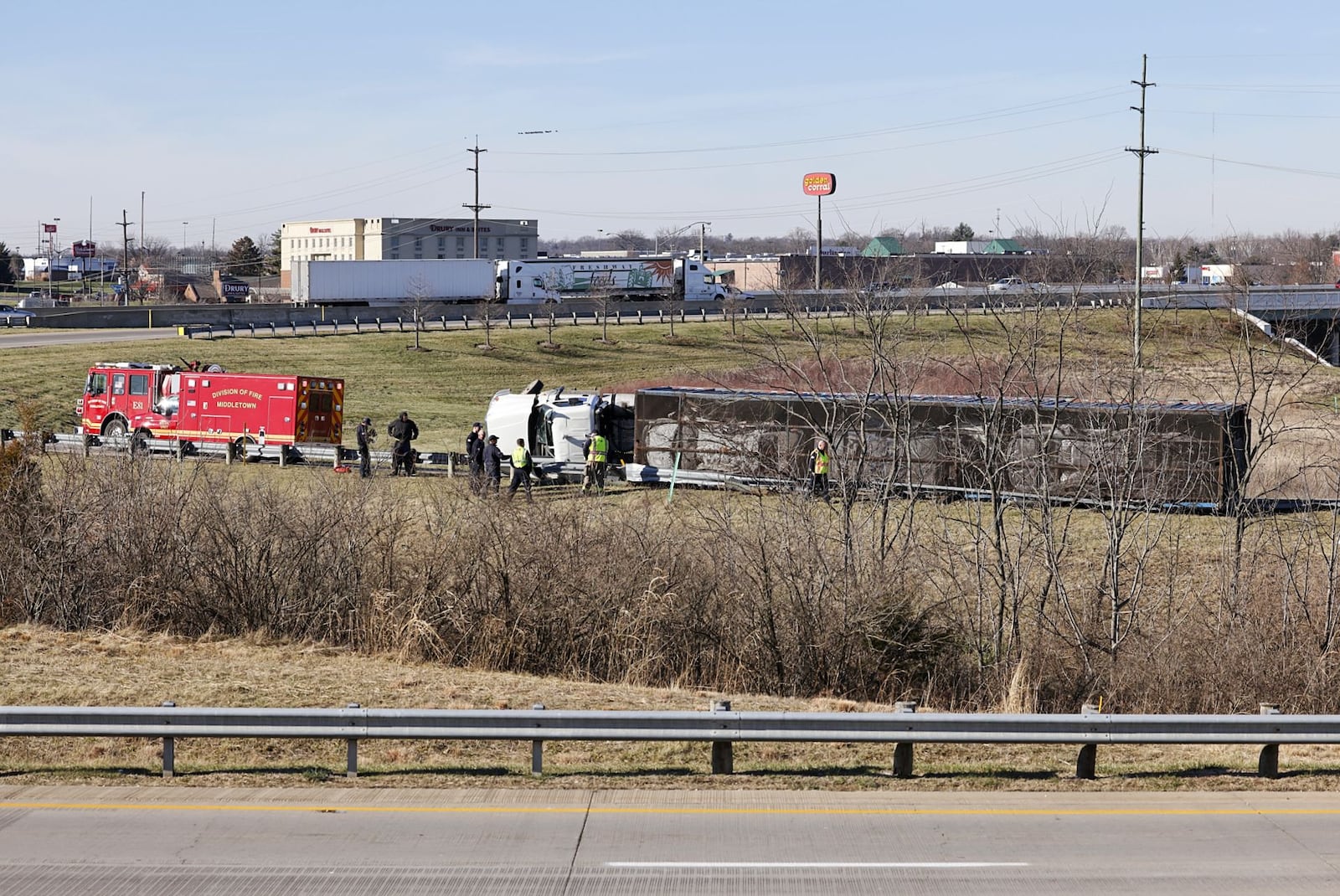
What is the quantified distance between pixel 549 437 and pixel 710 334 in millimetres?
42159

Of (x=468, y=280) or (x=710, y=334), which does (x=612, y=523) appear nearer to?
(x=710, y=334)

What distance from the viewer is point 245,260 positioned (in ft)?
488

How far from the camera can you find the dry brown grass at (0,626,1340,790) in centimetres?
1137

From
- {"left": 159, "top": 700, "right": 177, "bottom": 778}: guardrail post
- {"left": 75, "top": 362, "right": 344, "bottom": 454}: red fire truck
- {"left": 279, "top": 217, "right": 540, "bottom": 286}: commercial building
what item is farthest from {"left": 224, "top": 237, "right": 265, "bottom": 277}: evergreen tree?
{"left": 159, "top": 700, "right": 177, "bottom": 778}: guardrail post

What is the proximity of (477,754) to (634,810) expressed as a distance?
2726 mm

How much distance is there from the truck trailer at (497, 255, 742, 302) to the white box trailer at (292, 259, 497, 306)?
81.2 inches

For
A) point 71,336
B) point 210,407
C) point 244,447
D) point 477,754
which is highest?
point 71,336

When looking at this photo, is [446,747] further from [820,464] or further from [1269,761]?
[820,464]

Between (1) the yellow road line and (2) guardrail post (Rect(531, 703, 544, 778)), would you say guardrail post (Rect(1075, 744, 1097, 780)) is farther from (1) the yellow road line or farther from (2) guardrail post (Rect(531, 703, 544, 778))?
(2) guardrail post (Rect(531, 703, 544, 778))

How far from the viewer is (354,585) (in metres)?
19.0

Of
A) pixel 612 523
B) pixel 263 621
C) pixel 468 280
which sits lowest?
pixel 263 621

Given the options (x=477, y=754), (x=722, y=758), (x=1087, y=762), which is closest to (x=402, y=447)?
(x=477, y=754)

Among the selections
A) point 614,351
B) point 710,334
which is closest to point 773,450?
point 614,351

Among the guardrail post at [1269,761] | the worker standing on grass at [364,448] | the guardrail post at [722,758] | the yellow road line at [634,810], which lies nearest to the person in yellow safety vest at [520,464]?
the worker standing on grass at [364,448]
